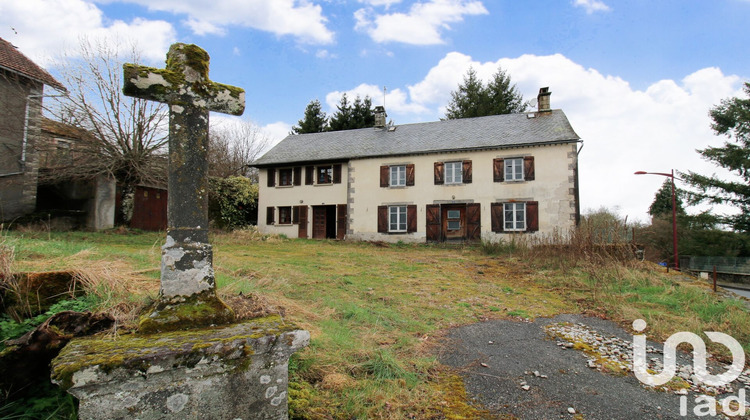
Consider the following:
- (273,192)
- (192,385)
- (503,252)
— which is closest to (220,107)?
(192,385)

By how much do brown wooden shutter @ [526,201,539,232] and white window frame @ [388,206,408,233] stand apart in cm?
598

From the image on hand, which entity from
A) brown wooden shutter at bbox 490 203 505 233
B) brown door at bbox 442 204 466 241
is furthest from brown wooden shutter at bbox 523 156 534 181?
brown door at bbox 442 204 466 241

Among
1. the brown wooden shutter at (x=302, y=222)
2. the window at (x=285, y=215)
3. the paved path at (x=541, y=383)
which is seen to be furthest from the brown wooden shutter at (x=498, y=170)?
the paved path at (x=541, y=383)

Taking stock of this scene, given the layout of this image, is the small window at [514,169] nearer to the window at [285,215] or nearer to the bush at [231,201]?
the window at [285,215]

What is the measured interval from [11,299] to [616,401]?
533 centimetres

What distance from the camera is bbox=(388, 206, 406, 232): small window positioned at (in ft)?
64.8

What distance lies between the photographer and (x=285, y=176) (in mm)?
21906

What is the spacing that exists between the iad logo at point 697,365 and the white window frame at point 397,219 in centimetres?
1436

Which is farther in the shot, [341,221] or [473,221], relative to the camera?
[341,221]

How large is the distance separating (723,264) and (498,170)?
55.3 feet

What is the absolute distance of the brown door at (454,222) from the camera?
18.9 meters

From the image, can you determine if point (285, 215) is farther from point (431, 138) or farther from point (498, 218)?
point (498, 218)

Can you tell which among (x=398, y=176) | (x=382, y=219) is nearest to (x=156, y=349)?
(x=382, y=219)

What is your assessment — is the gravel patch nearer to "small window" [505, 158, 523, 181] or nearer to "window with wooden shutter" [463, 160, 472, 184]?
"small window" [505, 158, 523, 181]
